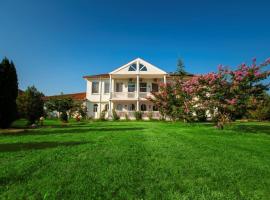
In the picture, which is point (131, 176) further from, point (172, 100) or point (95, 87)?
point (95, 87)

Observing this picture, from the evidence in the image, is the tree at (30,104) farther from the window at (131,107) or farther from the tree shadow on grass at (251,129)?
the window at (131,107)

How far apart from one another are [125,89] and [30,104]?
51.4 ft

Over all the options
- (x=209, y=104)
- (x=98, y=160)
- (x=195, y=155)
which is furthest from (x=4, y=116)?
(x=209, y=104)

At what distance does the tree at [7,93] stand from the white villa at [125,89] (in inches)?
535

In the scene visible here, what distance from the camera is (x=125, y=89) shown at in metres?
27.0

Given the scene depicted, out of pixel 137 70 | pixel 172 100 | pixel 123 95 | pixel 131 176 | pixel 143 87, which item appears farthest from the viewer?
pixel 143 87

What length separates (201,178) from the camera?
2.88 metres

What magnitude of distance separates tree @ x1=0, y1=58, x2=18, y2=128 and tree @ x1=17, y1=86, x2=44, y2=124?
1.01 metres

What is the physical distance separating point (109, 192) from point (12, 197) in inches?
47.3

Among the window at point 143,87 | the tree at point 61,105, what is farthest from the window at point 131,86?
Answer: the tree at point 61,105

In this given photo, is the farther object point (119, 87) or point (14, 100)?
point (119, 87)

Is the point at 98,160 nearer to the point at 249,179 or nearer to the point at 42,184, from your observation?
the point at 42,184

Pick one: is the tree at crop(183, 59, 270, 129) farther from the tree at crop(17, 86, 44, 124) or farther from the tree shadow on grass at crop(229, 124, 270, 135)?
the tree at crop(17, 86, 44, 124)

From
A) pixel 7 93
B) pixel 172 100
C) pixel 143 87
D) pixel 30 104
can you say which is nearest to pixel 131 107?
pixel 143 87
